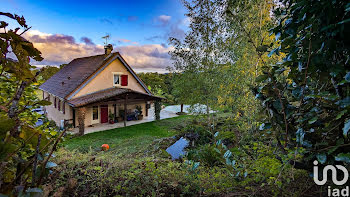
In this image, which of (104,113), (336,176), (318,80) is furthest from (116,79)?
(336,176)

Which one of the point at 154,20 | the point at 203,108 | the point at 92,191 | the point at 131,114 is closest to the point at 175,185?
the point at 92,191

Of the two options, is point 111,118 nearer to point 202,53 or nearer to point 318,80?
point 202,53

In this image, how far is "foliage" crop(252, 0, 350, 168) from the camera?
31.3 inches

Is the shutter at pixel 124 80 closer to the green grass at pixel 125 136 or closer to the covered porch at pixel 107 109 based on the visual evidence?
the covered porch at pixel 107 109

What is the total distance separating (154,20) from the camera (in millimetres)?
7906

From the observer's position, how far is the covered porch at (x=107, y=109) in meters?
10.8

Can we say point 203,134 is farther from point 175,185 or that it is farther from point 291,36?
point 291,36

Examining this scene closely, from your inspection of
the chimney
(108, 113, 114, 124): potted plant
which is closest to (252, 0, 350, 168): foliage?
(108, 113, 114, 124): potted plant

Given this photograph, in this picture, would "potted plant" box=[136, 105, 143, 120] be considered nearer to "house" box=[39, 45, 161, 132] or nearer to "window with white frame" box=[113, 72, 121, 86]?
"house" box=[39, 45, 161, 132]

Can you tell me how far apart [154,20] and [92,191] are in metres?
7.77

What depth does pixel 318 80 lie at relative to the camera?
98cm

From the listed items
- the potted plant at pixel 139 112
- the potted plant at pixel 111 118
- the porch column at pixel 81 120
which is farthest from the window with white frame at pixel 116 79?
the porch column at pixel 81 120

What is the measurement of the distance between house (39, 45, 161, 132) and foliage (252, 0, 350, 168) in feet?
36.5

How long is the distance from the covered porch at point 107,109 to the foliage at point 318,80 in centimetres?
1114
